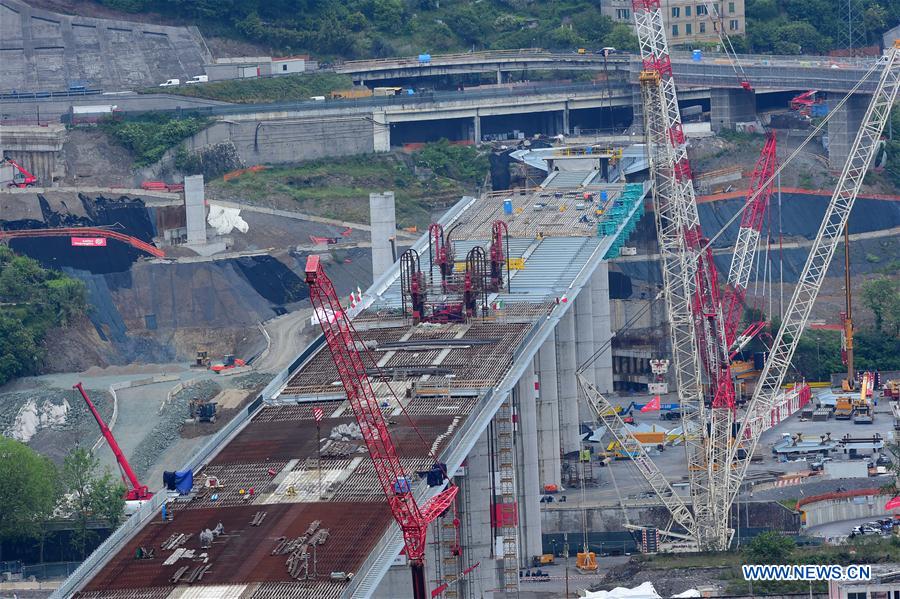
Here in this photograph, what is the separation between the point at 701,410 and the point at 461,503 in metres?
19.6

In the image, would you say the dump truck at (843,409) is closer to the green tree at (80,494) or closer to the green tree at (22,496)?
the green tree at (80,494)

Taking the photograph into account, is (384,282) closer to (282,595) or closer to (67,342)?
(67,342)

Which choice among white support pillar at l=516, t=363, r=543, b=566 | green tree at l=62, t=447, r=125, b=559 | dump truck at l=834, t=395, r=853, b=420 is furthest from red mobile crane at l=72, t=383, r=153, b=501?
dump truck at l=834, t=395, r=853, b=420

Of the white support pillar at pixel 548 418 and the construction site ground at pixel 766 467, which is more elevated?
the white support pillar at pixel 548 418

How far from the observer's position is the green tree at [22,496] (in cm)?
15588

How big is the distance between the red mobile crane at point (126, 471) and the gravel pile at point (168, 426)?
1316mm

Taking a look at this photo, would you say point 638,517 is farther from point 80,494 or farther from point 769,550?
point 80,494

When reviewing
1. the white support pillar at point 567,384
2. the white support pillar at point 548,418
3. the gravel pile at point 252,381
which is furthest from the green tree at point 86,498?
the white support pillar at point 567,384

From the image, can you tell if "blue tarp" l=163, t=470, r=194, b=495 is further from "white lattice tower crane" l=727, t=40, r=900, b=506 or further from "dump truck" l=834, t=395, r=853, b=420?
"dump truck" l=834, t=395, r=853, b=420

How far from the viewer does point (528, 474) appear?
162 meters

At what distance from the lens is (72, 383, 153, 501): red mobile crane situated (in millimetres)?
156500

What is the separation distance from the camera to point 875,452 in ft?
561

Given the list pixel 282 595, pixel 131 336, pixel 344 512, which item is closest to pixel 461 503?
pixel 344 512

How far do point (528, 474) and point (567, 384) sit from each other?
68.2ft
